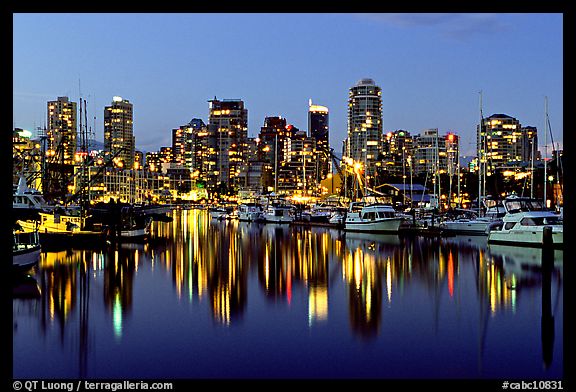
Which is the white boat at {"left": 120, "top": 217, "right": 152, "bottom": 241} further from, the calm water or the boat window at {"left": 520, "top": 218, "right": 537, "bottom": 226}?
the boat window at {"left": 520, "top": 218, "right": 537, "bottom": 226}

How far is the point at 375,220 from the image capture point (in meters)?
57.2

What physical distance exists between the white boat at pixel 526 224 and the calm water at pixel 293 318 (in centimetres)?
244

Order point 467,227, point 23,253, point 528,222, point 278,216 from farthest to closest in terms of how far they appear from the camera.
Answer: point 278,216
point 467,227
point 528,222
point 23,253

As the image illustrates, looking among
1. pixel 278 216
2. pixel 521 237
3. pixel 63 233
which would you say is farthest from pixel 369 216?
pixel 63 233

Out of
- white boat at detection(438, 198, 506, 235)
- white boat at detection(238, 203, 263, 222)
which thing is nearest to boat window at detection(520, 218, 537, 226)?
white boat at detection(438, 198, 506, 235)

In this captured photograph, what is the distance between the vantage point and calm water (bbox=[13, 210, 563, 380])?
15.8 m

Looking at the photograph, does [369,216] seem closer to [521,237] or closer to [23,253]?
[521,237]

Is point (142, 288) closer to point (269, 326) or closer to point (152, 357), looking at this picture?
point (269, 326)

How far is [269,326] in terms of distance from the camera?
20.2 meters

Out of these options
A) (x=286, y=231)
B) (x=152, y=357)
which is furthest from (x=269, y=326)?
(x=286, y=231)

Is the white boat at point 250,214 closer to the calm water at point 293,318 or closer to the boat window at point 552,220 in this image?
the calm water at point 293,318

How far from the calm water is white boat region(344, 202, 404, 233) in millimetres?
17076

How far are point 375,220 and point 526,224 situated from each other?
17.9 m

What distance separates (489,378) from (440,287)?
513 inches
